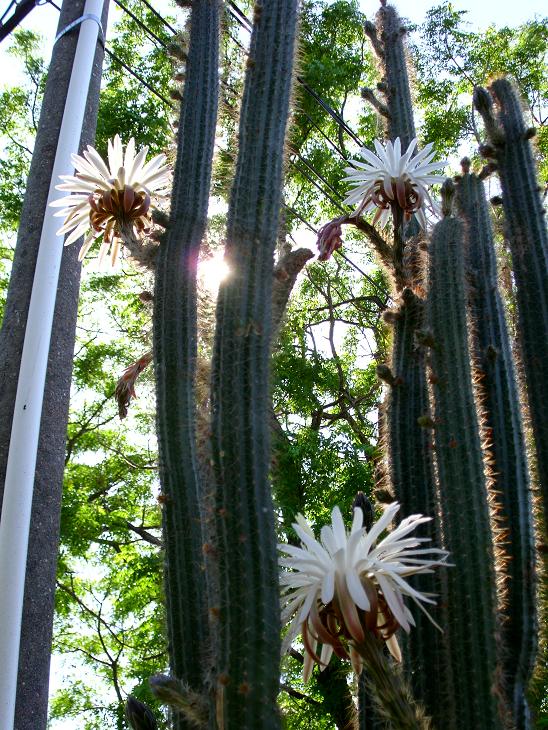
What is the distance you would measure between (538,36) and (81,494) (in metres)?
9.31

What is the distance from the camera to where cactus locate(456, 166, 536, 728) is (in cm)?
183

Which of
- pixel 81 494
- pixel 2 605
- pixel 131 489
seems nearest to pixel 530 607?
pixel 2 605

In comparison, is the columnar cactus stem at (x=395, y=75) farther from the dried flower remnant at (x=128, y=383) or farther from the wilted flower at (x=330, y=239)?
the dried flower remnant at (x=128, y=383)

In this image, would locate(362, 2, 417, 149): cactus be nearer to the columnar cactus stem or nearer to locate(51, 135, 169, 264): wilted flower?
the columnar cactus stem

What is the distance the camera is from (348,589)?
1.47 metres

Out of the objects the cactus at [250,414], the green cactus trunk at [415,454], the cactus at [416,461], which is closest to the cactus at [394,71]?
the green cactus trunk at [415,454]

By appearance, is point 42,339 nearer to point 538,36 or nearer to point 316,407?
point 316,407

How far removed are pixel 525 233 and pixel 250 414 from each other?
1.56 metres

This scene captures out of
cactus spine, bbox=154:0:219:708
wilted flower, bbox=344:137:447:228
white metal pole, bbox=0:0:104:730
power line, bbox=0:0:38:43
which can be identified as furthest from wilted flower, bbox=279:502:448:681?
power line, bbox=0:0:38:43

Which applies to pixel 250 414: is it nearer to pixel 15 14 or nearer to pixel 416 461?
pixel 416 461

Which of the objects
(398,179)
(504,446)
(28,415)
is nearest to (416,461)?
(504,446)

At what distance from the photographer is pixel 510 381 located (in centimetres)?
229

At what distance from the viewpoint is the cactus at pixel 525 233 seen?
2426 millimetres

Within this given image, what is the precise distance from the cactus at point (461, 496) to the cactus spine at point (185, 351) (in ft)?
1.77
